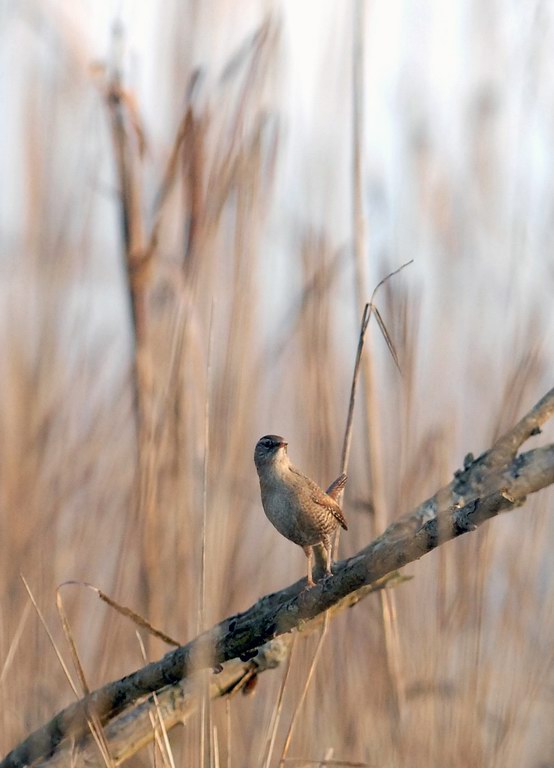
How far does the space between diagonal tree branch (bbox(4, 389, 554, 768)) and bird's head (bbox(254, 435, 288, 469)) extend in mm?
391

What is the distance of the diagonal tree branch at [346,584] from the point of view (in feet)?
2.80

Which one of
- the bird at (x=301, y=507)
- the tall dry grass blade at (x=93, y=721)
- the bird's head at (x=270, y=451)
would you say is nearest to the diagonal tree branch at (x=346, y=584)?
the tall dry grass blade at (x=93, y=721)

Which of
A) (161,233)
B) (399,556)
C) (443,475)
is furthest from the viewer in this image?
(443,475)

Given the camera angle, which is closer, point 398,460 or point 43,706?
point 398,460

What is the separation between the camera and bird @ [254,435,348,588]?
1490mm

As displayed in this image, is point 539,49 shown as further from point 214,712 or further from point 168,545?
point 214,712

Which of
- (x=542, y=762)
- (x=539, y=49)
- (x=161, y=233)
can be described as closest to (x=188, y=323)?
(x=161, y=233)

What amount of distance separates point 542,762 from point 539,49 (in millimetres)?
1637

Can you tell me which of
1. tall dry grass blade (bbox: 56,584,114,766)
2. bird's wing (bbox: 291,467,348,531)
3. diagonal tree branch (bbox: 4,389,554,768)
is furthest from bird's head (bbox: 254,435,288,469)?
tall dry grass blade (bbox: 56,584,114,766)

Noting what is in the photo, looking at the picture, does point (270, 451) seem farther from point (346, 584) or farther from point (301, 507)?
point (346, 584)

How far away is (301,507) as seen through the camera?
4.96 ft

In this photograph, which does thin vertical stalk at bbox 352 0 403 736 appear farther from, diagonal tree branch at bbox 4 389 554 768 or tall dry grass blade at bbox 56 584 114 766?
tall dry grass blade at bbox 56 584 114 766

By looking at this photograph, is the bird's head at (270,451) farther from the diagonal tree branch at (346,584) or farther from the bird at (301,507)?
the diagonal tree branch at (346,584)

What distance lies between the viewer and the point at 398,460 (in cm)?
182
